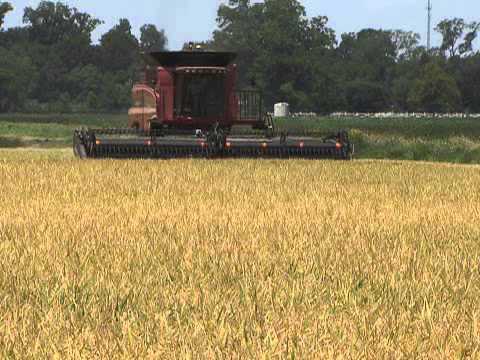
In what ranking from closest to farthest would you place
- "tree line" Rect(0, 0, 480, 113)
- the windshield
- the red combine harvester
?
the red combine harvester < the windshield < "tree line" Rect(0, 0, 480, 113)

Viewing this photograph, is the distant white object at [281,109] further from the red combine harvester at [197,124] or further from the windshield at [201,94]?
the windshield at [201,94]

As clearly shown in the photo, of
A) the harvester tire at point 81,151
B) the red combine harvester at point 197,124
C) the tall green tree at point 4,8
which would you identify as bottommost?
the harvester tire at point 81,151

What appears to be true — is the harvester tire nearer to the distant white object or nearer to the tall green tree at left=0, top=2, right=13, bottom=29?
the tall green tree at left=0, top=2, right=13, bottom=29

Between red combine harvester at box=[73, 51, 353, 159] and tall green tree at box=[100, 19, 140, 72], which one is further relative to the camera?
tall green tree at box=[100, 19, 140, 72]

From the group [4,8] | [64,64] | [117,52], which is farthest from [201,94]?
[117,52]

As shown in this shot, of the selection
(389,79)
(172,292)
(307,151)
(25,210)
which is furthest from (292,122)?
(389,79)

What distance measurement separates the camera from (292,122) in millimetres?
67188

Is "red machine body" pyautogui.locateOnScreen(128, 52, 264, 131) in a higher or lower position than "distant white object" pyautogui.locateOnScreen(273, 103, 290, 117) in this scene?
higher

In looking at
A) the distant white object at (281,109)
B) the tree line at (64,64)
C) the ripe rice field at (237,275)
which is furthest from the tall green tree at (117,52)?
the ripe rice field at (237,275)

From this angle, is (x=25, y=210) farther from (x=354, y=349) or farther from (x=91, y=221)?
(x=354, y=349)

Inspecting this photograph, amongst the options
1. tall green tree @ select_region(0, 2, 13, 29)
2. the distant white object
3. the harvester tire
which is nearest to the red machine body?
the harvester tire

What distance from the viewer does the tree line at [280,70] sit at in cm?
10881

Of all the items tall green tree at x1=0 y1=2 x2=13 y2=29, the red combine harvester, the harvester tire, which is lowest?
the harvester tire

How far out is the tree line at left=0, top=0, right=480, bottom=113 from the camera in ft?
357
